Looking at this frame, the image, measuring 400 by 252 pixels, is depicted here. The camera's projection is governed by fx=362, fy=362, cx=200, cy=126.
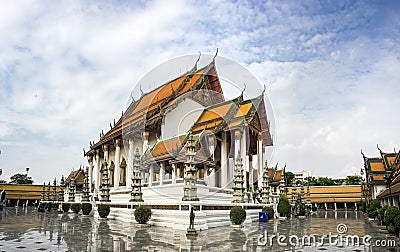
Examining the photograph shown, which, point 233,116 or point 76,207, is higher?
point 233,116

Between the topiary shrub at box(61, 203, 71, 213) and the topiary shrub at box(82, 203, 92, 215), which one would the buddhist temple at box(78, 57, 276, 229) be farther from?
the topiary shrub at box(61, 203, 71, 213)

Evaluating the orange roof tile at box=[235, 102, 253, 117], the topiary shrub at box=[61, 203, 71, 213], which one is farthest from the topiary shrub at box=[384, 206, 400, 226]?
the topiary shrub at box=[61, 203, 71, 213]

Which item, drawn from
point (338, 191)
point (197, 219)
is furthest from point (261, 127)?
point (338, 191)

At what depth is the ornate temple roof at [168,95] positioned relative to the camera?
27578mm

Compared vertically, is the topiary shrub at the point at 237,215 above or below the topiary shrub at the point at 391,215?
below

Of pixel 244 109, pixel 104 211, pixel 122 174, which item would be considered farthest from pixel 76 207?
pixel 244 109

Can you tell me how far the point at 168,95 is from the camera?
29.9 meters

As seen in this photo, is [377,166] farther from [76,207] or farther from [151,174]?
[76,207]

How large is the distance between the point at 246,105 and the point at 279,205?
760 centimetres

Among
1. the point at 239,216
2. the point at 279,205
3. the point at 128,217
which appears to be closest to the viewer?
the point at 239,216

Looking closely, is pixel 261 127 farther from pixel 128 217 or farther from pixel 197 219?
pixel 197 219

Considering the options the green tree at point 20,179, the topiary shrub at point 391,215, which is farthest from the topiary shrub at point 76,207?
the green tree at point 20,179

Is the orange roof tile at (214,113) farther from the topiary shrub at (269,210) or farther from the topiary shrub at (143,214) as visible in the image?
the topiary shrub at (143,214)

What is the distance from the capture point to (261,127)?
2952cm
